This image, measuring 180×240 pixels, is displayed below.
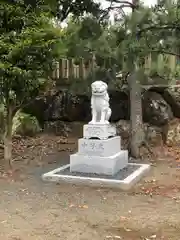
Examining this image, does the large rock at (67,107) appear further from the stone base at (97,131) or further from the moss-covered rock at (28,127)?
the stone base at (97,131)

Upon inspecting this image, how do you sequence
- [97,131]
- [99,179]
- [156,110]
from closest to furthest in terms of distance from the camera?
[99,179]
[97,131]
[156,110]

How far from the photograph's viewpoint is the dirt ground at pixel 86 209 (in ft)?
13.2

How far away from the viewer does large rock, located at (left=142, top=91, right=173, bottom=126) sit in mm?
9688

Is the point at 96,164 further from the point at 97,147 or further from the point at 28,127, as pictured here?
the point at 28,127

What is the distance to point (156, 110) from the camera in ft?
31.9

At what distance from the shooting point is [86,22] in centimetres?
732

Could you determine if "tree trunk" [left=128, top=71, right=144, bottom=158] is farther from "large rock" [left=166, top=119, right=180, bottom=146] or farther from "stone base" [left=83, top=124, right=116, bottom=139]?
"stone base" [left=83, top=124, right=116, bottom=139]

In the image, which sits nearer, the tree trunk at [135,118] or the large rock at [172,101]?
the tree trunk at [135,118]

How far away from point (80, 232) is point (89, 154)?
2.68m

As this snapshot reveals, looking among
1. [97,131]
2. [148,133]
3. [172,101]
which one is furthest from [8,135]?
[172,101]

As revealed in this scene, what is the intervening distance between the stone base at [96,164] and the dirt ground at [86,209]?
573 mm

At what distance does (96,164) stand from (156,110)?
3.65 meters

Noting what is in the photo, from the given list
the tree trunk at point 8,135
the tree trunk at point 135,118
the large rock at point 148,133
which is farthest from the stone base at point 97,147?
the large rock at point 148,133

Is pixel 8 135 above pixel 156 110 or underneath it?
underneath
